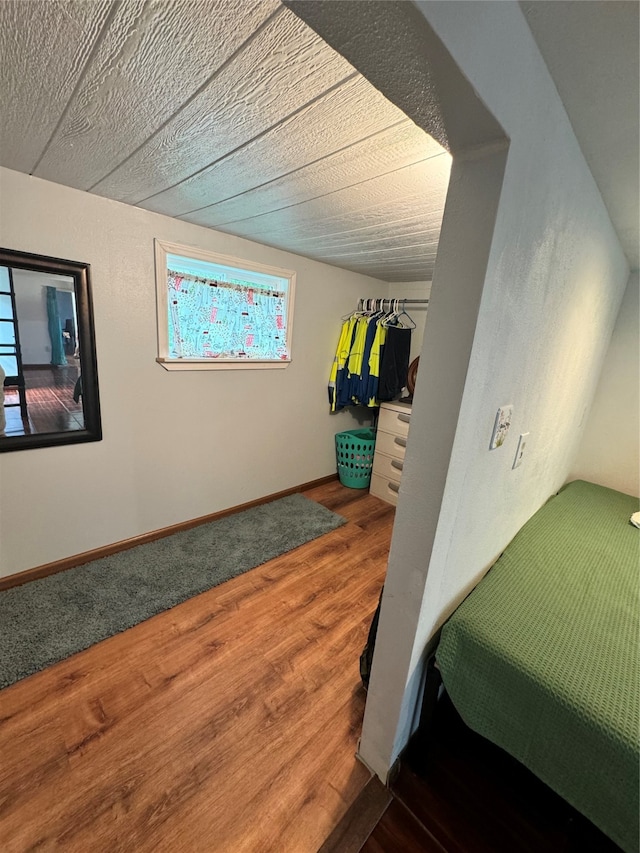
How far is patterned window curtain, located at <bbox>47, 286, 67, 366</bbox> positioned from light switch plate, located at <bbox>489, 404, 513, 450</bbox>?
77.6 inches

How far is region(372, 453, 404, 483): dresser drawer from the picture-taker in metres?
2.93

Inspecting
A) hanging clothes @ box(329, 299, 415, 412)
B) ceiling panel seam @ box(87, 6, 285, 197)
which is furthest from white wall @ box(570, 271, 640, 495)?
ceiling panel seam @ box(87, 6, 285, 197)

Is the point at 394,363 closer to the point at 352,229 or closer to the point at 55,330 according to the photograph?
the point at 352,229

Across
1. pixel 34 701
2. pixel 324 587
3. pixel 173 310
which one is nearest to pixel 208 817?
pixel 34 701

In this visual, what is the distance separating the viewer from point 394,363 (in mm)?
3008

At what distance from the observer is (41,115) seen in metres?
0.94

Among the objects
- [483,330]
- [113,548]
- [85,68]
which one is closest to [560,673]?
[483,330]

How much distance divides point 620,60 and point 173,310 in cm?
202

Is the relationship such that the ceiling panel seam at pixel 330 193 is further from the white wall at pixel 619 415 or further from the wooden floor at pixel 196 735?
the white wall at pixel 619 415

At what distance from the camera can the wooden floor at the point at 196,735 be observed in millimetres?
987

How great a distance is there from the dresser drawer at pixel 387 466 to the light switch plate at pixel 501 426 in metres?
1.94

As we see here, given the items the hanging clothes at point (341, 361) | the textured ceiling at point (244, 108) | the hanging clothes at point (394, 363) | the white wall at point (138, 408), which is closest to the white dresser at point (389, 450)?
the hanging clothes at point (394, 363)

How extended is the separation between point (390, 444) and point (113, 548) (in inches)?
87.6

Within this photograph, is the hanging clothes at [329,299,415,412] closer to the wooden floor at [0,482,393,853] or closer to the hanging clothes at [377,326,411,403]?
the hanging clothes at [377,326,411,403]
